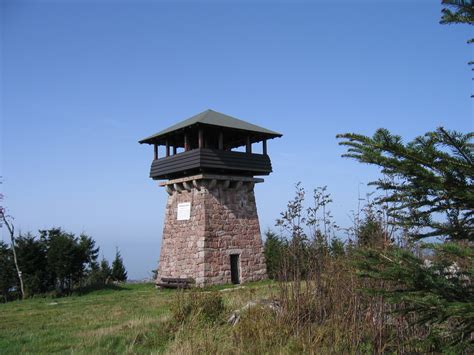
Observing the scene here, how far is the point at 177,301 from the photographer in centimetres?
686

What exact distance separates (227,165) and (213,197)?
1.40 m

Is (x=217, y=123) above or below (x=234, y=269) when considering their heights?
above

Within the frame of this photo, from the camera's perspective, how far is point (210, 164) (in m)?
16.1

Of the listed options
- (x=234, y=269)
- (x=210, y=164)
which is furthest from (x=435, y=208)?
(x=234, y=269)

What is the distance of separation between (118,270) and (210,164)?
27.7 ft

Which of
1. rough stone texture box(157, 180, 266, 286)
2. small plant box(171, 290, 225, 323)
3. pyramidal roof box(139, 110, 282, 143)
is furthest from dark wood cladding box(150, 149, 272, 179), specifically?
small plant box(171, 290, 225, 323)

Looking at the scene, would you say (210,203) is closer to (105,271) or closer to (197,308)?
(105,271)

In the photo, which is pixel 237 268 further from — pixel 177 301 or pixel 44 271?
pixel 177 301

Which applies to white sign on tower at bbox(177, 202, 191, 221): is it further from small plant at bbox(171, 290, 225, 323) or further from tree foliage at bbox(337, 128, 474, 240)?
tree foliage at bbox(337, 128, 474, 240)

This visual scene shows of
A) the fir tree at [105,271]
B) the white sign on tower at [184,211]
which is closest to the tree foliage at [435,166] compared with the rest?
the white sign on tower at [184,211]

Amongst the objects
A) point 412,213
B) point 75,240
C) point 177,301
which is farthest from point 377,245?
point 75,240

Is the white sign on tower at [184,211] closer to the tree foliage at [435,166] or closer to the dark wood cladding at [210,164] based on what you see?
the dark wood cladding at [210,164]

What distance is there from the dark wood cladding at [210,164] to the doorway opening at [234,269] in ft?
11.1

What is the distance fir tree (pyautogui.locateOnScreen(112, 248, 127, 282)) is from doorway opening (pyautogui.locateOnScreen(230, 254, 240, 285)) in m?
6.57
